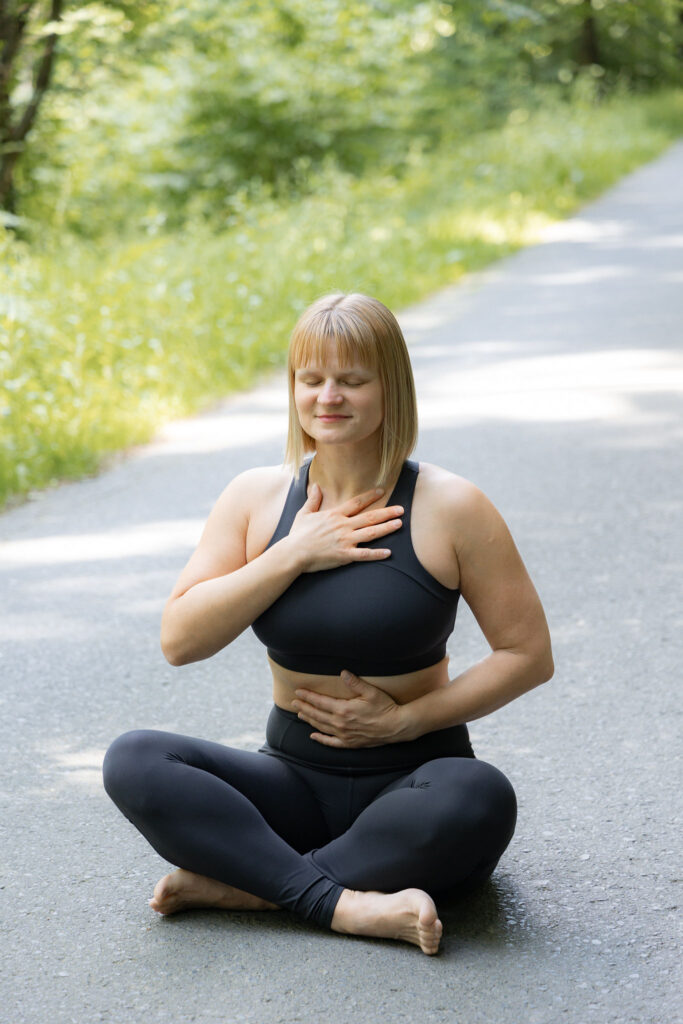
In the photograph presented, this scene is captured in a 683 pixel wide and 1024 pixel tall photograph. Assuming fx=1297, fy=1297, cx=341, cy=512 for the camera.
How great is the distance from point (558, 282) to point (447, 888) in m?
9.78

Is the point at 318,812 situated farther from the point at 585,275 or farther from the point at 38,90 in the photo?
the point at 38,90

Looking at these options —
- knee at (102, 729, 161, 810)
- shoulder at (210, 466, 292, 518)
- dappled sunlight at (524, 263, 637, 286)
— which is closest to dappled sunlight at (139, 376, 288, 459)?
dappled sunlight at (524, 263, 637, 286)

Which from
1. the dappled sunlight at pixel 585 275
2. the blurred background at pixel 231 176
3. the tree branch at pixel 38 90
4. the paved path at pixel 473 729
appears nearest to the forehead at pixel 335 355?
the paved path at pixel 473 729

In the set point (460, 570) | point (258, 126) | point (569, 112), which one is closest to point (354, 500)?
point (460, 570)

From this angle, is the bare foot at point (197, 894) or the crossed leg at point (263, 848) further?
the bare foot at point (197, 894)

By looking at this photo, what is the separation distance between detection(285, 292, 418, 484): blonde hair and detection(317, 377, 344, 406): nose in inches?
2.0

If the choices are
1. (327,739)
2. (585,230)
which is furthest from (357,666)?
(585,230)

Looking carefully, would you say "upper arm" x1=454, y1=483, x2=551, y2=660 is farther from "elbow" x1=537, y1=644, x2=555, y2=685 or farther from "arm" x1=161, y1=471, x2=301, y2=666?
"arm" x1=161, y1=471, x2=301, y2=666

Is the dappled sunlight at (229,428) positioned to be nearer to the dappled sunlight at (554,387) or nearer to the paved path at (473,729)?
the paved path at (473,729)

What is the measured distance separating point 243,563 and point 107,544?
2.99 m

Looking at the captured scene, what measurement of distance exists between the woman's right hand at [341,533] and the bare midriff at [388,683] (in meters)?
0.26

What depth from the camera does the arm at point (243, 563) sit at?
270 centimetres

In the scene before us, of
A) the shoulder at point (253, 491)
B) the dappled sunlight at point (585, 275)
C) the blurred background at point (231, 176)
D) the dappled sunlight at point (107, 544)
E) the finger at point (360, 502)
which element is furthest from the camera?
the dappled sunlight at point (585, 275)

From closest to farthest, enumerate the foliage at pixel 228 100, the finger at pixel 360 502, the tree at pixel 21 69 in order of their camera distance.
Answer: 1. the finger at pixel 360 502
2. the tree at pixel 21 69
3. the foliage at pixel 228 100
